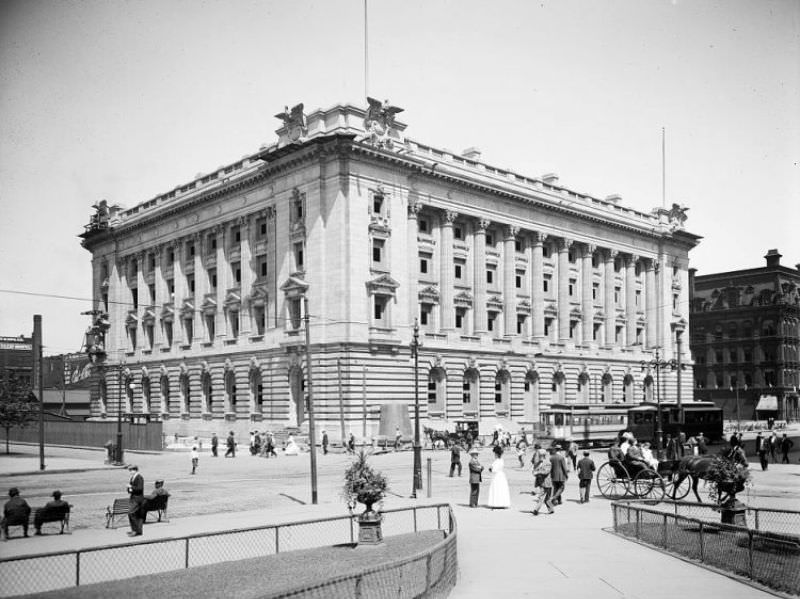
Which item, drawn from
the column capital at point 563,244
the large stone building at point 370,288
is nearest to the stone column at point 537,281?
the large stone building at point 370,288

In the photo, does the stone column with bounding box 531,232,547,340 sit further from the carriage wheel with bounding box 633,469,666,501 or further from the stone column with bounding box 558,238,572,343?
the carriage wheel with bounding box 633,469,666,501

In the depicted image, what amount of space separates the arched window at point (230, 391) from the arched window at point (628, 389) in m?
40.2

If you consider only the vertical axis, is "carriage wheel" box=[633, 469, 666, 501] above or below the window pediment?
below

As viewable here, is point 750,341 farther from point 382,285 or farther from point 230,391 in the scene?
point 230,391

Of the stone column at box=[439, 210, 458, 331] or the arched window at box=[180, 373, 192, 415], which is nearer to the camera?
the stone column at box=[439, 210, 458, 331]

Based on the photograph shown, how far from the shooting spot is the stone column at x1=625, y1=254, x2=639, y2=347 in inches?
3410

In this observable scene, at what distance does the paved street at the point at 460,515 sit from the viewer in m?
14.8

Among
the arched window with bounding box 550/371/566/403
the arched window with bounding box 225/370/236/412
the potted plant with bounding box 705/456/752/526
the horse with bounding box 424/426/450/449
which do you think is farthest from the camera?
the arched window with bounding box 550/371/566/403

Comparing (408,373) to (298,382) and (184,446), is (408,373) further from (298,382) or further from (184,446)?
(184,446)

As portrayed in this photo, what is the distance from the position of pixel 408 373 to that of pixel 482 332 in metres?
9.90

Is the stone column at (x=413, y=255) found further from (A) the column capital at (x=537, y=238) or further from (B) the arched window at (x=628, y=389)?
(B) the arched window at (x=628, y=389)

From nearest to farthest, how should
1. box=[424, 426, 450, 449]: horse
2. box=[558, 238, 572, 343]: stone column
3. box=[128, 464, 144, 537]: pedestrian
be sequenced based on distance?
box=[128, 464, 144, 537]: pedestrian, box=[424, 426, 450, 449]: horse, box=[558, 238, 572, 343]: stone column

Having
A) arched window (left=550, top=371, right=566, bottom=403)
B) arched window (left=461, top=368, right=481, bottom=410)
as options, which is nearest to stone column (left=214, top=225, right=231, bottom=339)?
arched window (left=461, top=368, right=481, bottom=410)

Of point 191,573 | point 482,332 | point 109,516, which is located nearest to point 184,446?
point 482,332
